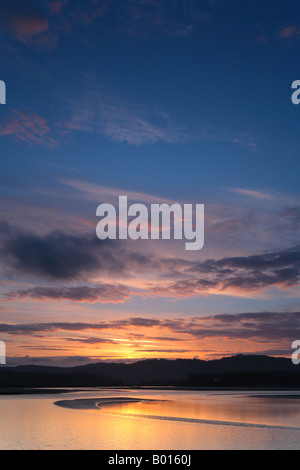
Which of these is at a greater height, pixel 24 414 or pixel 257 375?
pixel 24 414

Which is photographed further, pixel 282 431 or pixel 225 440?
pixel 282 431

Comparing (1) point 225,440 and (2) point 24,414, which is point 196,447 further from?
(2) point 24,414

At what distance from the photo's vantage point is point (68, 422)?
37.2 metres
